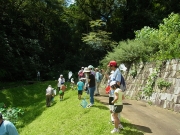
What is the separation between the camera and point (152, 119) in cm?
977

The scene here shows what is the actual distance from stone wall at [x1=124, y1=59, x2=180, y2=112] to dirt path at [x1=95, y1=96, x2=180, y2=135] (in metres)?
0.49

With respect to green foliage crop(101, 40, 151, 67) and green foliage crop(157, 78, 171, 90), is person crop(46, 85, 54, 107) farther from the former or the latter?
green foliage crop(157, 78, 171, 90)

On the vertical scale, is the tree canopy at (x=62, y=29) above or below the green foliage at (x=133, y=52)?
above

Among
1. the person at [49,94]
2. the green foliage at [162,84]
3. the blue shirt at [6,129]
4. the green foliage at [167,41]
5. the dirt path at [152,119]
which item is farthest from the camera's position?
the person at [49,94]

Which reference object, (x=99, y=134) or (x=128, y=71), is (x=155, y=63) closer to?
(x=128, y=71)

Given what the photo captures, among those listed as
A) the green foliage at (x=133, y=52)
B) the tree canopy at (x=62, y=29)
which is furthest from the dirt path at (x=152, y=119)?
the tree canopy at (x=62, y=29)

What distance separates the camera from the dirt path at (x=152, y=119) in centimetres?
834

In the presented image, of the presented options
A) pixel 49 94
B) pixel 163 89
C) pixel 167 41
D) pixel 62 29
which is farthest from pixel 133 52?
pixel 62 29

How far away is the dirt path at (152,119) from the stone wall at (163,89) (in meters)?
0.49

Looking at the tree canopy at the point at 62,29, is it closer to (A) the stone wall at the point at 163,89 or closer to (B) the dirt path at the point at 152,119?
(A) the stone wall at the point at 163,89

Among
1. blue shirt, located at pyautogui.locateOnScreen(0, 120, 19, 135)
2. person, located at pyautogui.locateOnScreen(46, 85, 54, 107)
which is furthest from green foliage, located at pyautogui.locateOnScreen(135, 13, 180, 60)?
blue shirt, located at pyautogui.locateOnScreen(0, 120, 19, 135)

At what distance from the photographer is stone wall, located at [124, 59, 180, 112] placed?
11492 millimetres

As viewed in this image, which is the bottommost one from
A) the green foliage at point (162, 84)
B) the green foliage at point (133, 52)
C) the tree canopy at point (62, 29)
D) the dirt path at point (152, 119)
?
the dirt path at point (152, 119)

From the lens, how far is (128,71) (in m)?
17.5
